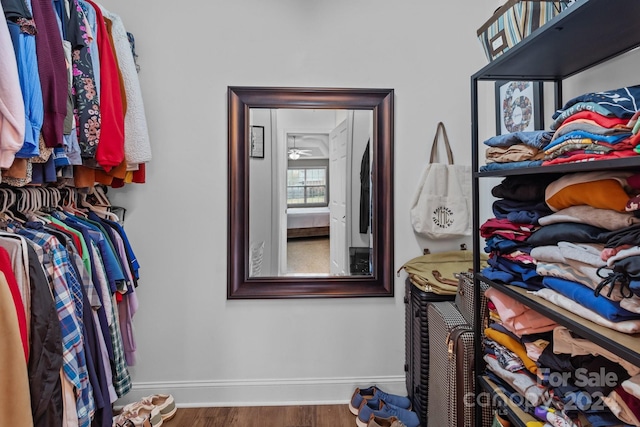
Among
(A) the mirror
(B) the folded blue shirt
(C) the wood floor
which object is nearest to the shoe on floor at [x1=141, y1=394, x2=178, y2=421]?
(C) the wood floor

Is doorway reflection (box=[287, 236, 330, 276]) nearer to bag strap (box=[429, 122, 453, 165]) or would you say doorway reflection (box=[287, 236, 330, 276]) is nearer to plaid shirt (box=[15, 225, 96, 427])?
bag strap (box=[429, 122, 453, 165])

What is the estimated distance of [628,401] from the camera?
851mm

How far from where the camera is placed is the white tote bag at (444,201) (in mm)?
2109

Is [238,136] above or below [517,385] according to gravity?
above

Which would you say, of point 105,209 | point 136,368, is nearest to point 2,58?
point 105,209

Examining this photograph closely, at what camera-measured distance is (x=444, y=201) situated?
212 centimetres

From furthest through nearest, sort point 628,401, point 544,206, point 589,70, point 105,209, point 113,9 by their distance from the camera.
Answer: point 113,9 → point 105,209 → point 589,70 → point 544,206 → point 628,401

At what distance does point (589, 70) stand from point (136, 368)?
252 centimetres

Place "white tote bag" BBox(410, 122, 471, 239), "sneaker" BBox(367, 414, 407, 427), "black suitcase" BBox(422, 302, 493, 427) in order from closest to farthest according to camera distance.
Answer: "black suitcase" BBox(422, 302, 493, 427)
"sneaker" BBox(367, 414, 407, 427)
"white tote bag" BBox(410, 122, 471, 239)

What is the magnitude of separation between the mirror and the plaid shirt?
0.87 metres

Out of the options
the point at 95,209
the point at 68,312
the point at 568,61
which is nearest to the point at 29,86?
the point at 68,312

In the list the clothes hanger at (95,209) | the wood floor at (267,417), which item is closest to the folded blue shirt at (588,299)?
the wood floor at (267,417)

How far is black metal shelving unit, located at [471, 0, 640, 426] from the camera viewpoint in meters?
0.87

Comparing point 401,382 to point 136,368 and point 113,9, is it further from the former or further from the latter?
point 113,9
